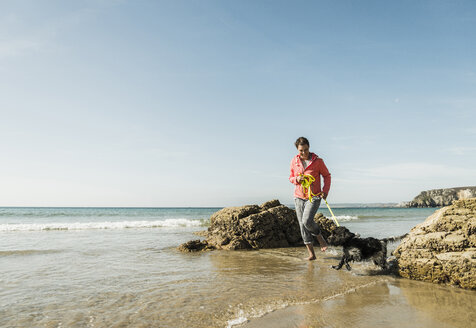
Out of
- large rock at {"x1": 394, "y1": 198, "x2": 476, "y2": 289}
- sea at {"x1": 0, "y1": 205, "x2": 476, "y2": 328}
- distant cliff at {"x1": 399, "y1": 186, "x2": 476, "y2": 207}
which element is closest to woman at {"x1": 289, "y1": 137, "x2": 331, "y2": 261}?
sea at {"x1": 0, "y1": 205, "x2": 476, "y2": 328}

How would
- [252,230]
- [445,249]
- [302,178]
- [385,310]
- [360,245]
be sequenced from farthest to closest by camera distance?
[252,230], [302,178], [360,245], [445,249], [385,310]

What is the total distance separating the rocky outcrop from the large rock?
4018mm

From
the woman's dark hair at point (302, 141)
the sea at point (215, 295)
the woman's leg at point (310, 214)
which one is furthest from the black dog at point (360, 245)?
the woman's dark hair at point (302, 141)

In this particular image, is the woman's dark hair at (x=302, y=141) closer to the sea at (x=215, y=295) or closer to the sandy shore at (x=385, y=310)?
the sea at (x=215, y=295)

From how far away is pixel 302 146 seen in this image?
5992 mm

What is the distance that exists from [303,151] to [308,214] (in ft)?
4.23

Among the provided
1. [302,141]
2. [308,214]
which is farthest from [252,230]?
[302,141]

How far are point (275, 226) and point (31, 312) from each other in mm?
6606

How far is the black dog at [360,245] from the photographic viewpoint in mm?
5375

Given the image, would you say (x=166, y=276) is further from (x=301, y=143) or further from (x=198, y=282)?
(x=301, y=143)

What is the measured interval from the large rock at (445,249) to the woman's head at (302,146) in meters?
2.43

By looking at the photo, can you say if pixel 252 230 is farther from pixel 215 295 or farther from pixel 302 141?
pixel 215 295

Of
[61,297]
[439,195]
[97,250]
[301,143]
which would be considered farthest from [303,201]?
[439,195]

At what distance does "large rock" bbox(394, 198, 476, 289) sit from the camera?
4.36 meters
